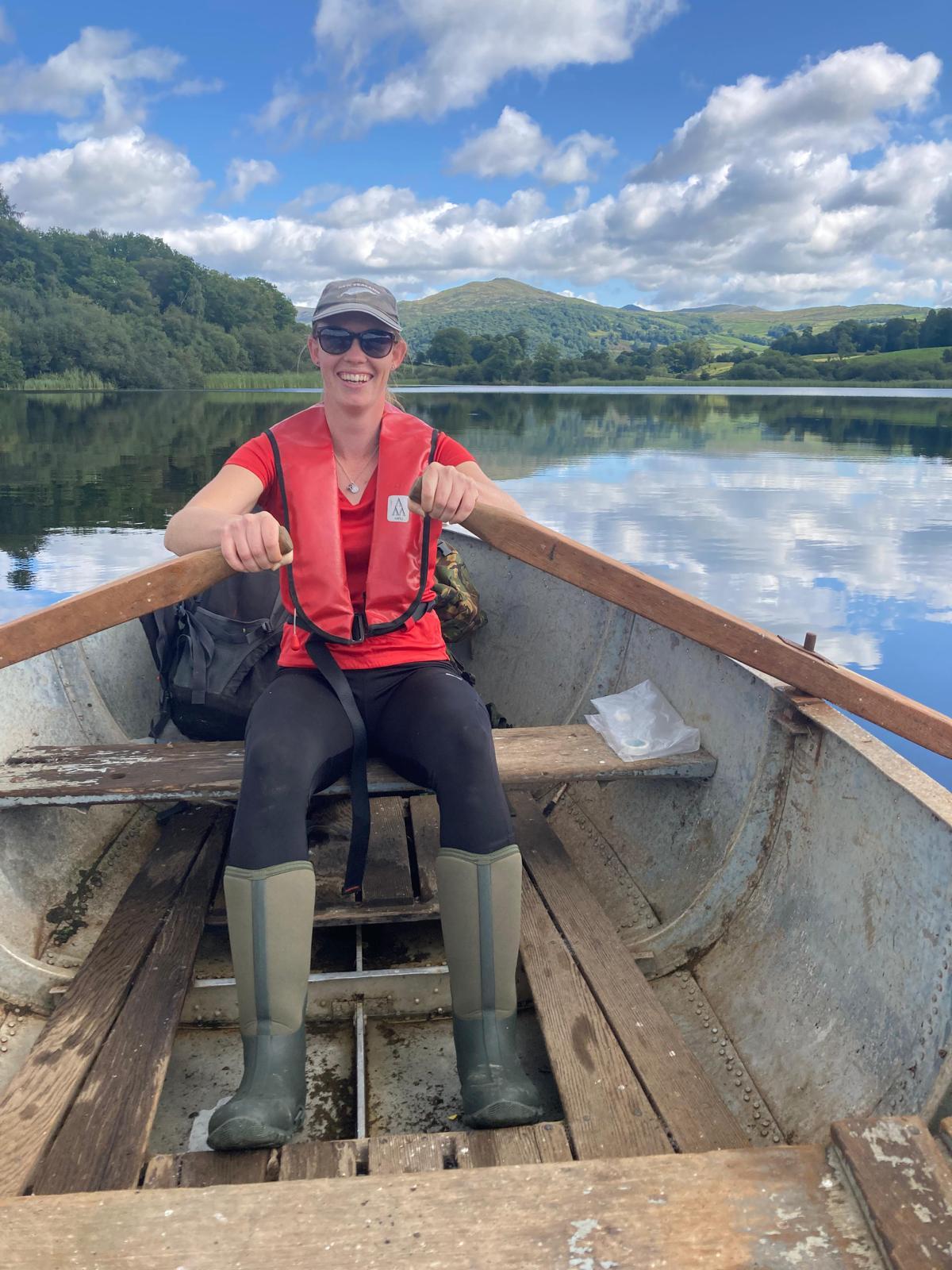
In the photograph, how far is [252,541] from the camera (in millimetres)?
2344

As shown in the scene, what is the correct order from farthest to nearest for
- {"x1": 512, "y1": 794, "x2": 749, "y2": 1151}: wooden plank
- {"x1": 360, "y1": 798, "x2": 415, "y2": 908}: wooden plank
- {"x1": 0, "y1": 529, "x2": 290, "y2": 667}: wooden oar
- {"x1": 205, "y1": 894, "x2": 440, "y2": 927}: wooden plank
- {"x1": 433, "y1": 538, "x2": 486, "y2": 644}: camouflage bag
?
1. {"x1": 433, "y1": 538, "x2": 486, "y2": 644}: camouflage bag
2. {"x1": 360, "y1": 798, "x2": 415, "y2": 908}: wooden plank
3. {"x1": 205, "y1": 894, "x2": 440, "y2": 927}: wooden plank
4. {"x1": 0, "y1": 529, "x2": 290, "y2": 667}: wooden oar
5. {"x1": 512, "y1": 794, "x2": 749, "y2": 1151}: wooden plank

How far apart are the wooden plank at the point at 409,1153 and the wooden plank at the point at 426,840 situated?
41.7 inches

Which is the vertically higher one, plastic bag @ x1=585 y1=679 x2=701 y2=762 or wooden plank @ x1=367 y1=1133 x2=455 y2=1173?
plastic bag @ x1=585 y1=679 x2=701 y2=762

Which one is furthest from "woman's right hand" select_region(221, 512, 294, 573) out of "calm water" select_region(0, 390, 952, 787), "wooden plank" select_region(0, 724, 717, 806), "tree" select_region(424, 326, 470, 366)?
"tree" select_region(424, 326, 470, 366)

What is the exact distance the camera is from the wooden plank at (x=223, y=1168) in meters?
1.73

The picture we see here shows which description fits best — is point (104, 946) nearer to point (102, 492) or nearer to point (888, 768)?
point (888, 768)

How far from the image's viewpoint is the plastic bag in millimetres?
3107

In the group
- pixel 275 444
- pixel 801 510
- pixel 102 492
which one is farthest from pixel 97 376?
pixel 275 444

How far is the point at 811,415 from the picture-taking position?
4166 centimetres

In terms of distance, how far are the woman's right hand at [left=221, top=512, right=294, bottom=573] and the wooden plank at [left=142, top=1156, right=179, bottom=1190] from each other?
137 cm

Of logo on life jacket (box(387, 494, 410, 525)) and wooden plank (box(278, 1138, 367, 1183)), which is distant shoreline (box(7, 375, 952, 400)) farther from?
wooden plank (box(278, 1138, 367, 1183))

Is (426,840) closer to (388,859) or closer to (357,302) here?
(388,859)

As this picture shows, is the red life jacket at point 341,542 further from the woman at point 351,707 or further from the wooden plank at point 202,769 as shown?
the wooden plank at point 202,769

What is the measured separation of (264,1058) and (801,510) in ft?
48.4
